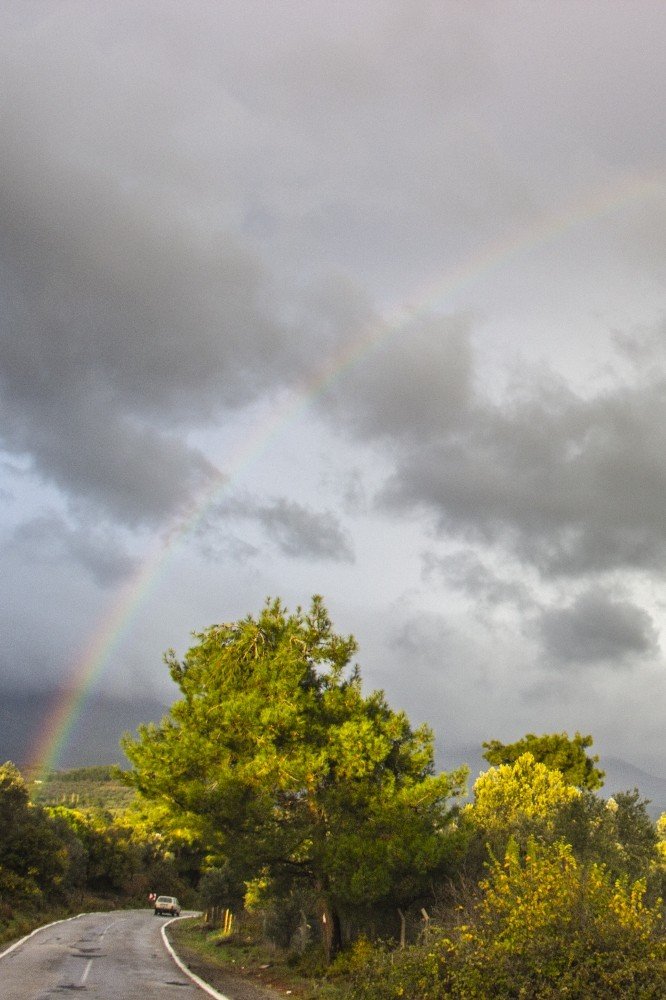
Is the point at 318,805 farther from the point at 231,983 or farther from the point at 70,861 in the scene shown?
the point at 70,861

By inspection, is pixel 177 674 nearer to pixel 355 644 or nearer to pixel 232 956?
pixel 355 644

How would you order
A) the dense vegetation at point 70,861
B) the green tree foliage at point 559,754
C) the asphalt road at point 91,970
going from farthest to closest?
the green tree foliage at point 559,754
the dense vegetation at point 70,861
the asphalt road at point 91,970

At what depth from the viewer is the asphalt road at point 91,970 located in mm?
20109

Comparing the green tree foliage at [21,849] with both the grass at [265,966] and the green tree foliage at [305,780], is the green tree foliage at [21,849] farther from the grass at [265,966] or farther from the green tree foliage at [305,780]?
the green tree foliage at [305,780]

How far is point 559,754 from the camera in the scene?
275 ft

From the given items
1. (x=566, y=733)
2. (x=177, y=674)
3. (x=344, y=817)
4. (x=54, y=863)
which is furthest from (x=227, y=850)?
(x=566, y=733)

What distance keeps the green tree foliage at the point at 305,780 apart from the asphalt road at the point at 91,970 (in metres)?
4.11

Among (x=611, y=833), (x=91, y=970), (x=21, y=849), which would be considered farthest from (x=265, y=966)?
(x=21, y=849)

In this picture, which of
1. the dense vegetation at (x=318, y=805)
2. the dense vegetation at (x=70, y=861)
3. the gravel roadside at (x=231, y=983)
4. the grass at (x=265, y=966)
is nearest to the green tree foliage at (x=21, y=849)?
the dense vegetation at (x=70, y=861)

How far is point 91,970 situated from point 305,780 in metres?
9.39

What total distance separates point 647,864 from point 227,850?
21079 millimetres

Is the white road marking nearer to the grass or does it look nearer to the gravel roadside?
the gravel roadside

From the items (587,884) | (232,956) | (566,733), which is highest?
(566,733)

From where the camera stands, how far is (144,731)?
2717cm
